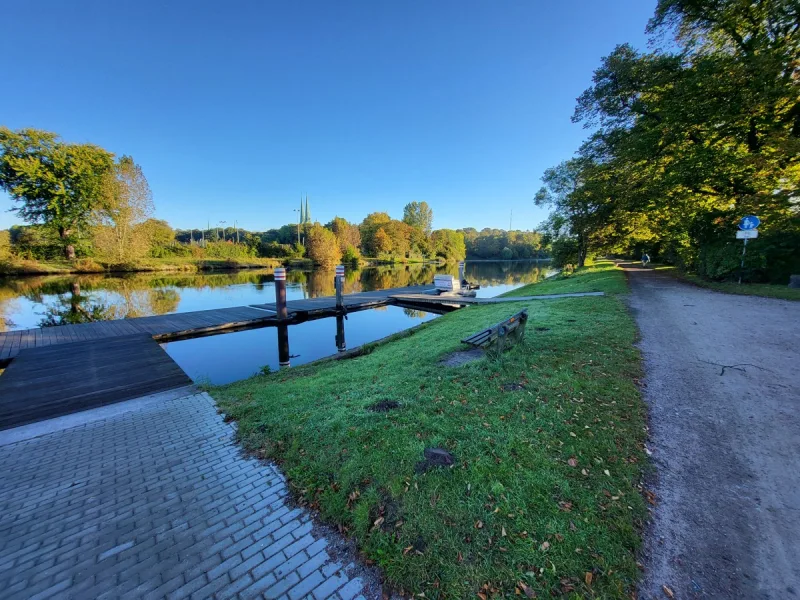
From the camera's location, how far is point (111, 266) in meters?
31.3

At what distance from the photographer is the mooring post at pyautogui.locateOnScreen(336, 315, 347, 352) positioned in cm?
948

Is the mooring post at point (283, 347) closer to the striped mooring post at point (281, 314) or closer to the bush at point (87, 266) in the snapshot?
the striped mooring post at point (281, 314)

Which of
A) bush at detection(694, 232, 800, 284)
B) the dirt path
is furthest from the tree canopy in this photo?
the dirt path

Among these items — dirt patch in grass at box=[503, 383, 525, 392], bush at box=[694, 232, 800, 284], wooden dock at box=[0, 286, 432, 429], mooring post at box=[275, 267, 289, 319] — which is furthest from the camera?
bush at box=[694, 232, 800, 284]

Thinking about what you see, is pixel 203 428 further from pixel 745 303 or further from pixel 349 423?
pixel 745 303

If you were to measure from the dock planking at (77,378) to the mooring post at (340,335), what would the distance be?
4.24 meters

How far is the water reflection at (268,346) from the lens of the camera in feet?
24.8

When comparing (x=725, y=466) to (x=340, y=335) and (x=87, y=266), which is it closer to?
(x=340, y=335)

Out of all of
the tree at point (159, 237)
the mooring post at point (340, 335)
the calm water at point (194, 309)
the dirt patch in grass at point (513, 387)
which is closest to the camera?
the dirt patch in grass at point (513, 387)

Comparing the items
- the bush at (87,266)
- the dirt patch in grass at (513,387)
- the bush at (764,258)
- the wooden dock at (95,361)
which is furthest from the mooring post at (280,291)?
the bush at (87,266)

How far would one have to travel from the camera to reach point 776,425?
3117mm

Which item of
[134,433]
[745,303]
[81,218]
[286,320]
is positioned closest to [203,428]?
[134,433]

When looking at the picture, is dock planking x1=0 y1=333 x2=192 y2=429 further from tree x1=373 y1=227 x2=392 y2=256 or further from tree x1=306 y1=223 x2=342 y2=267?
tree x1=373 y1=227 x2=392 y2=256

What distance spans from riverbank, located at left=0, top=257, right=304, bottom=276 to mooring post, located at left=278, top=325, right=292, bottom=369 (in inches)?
1269
